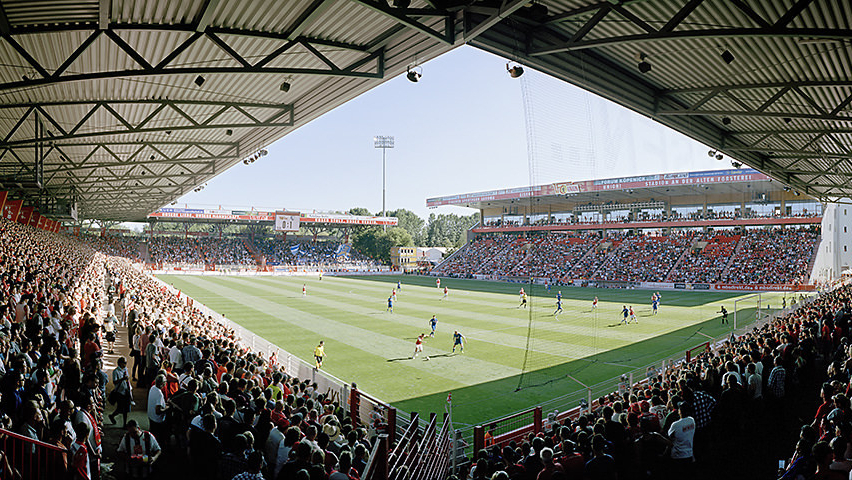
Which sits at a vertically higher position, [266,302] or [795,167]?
[795,167]

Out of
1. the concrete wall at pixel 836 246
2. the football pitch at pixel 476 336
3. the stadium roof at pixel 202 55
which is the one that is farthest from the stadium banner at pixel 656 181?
the stadium roof at pixel 202 55

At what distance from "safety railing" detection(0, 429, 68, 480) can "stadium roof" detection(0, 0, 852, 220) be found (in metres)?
4.85

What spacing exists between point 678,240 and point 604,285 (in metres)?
12.0

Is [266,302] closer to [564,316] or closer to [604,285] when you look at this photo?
[564,316]

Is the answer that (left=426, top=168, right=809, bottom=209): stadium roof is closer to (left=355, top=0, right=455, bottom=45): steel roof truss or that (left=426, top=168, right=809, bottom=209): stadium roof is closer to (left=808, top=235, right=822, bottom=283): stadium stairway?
(left=808, top=235, right=822, bottom=283): stadium stairway

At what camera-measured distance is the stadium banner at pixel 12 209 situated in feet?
88.2

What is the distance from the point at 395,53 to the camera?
8117mm

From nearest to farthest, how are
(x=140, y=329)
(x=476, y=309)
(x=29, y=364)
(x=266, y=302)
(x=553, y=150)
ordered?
(x=29, y=364) < (x=553, y=150) < (x=140, y=329) < (x=476, y=309) < (x=266, y=302)

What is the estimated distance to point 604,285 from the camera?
52.8 m

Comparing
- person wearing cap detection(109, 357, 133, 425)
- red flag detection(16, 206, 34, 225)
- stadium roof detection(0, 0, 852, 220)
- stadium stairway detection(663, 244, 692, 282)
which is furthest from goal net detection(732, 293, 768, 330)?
red flag detection(16, 206, 34, 225)

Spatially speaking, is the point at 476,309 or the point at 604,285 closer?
the point at 476,309

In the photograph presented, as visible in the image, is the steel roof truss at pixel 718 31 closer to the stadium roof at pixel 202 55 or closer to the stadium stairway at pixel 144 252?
the stadium roof at pixel 202 55

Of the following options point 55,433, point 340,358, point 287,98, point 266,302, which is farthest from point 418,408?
point 266,302

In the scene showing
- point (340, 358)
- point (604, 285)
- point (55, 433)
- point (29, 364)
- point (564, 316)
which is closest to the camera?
point (55, 433)
